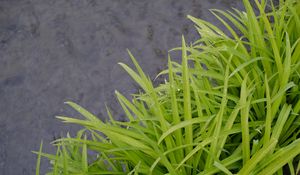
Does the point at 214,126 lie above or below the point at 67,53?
above

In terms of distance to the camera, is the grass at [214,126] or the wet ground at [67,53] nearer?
the grass at [214,126]

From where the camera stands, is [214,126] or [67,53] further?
[67,53]

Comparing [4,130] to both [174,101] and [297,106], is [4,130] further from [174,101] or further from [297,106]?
[297,106]

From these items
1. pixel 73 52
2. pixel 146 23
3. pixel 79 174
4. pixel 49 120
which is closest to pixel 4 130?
pixel 49 120

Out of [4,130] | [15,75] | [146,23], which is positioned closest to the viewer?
[4,130]
